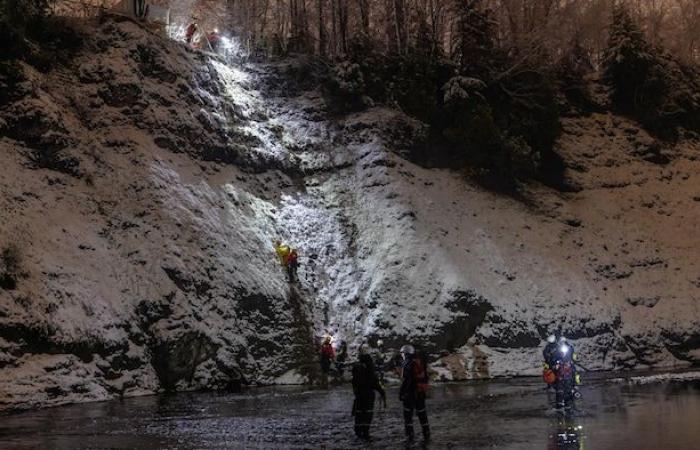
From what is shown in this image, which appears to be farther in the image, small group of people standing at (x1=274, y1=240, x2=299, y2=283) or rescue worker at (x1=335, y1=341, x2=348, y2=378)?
small group of people standing at (x1=274, y1=240, x2=299, y2=283)

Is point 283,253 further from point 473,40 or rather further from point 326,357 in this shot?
point 473,40

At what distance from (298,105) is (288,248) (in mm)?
10709

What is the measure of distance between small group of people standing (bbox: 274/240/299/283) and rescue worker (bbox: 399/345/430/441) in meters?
12.6

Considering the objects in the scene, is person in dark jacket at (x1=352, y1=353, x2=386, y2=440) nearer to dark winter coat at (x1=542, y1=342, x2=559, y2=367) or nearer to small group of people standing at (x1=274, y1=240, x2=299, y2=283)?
dark winter coat at (x1=542, y1=342, x2=559, y2=367)

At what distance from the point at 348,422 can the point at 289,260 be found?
11.4m

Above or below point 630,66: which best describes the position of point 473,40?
above

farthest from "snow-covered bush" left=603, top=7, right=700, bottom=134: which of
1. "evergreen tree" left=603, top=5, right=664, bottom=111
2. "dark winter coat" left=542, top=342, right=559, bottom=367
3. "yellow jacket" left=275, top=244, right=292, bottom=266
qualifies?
"dark winter coat" left=542, top=342, right=559, bottom=367

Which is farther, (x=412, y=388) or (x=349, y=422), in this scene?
(x=349, y=422)

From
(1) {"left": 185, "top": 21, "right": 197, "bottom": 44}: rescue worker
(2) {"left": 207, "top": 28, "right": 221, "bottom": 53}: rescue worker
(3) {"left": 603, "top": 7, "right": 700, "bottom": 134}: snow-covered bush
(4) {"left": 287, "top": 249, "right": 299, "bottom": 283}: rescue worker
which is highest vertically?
(2) {"left": 207, "top": 28, "right": 221, "bottom": 53}: rescue worker

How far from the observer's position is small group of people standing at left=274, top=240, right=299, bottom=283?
24078 millimetres

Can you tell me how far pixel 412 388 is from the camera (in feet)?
37.8

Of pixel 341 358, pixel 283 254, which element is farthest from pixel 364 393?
pixel 283 254

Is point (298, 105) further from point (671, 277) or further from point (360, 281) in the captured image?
point (671, 277)

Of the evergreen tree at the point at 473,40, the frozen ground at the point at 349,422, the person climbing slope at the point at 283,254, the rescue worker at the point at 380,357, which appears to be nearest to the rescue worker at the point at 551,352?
the frozen ground at the point at 349,422
